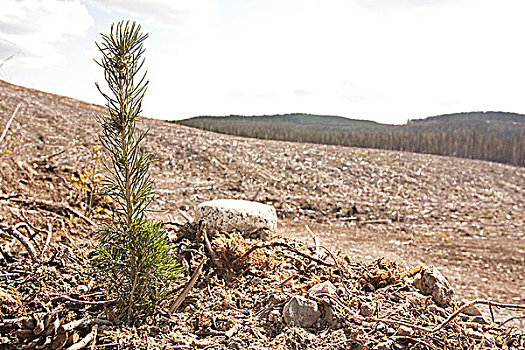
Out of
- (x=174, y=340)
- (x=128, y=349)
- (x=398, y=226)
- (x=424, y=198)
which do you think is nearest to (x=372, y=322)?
(x=174, y=340)

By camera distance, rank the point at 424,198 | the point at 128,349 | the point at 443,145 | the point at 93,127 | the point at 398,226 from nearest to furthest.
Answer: the point at 128,349, the point at 398,226, the point at 424,198, the point at 93,127, the point at 443,145

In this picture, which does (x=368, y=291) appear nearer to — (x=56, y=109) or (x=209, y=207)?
(x=209, y=207)

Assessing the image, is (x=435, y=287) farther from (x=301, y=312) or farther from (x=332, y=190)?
(x=332, y=190)

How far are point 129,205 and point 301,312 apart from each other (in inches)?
45.7

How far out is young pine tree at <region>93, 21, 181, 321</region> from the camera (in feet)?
7.22

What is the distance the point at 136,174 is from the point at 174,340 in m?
0.94

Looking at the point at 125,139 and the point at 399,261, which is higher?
the point at 125,139

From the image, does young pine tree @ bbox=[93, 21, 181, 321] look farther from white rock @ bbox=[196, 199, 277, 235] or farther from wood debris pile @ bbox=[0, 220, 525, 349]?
white rock @ bbox=[196, 199, 277, 235]

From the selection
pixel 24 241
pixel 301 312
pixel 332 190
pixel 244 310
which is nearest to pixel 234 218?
pixel 244 310

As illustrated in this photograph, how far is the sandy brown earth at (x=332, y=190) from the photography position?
22.1 ft

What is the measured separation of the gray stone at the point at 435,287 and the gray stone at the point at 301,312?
0.91m

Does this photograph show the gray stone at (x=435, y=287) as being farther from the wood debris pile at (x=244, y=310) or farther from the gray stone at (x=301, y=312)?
the gray stone at (x=301, y=312)

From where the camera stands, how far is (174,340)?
2.25 meters

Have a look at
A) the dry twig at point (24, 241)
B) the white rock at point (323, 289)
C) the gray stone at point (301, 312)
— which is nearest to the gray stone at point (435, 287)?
the white rock at point (323, 289)
